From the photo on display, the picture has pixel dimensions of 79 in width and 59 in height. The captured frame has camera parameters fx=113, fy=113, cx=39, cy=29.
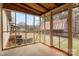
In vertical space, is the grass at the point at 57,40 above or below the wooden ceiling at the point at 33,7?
below

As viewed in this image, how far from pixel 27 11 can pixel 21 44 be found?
0.54 meters

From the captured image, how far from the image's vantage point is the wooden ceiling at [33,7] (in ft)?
5.84

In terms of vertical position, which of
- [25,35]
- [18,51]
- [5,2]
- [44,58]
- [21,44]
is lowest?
[44,58]

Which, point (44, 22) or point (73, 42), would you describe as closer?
point (73, 42)

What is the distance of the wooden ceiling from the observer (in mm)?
1781

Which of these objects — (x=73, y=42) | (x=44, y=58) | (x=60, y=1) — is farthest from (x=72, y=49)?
(x=60, y=1)

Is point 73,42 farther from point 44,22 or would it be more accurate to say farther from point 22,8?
point 22,8

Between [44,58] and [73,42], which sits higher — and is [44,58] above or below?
below

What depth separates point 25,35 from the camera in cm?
184

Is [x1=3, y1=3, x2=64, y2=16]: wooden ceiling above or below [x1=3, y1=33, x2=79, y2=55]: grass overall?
above

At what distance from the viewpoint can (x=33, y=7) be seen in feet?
5.99

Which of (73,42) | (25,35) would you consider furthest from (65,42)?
(25,35)

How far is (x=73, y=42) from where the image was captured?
5.69ft

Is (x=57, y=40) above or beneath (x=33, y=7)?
beneath
